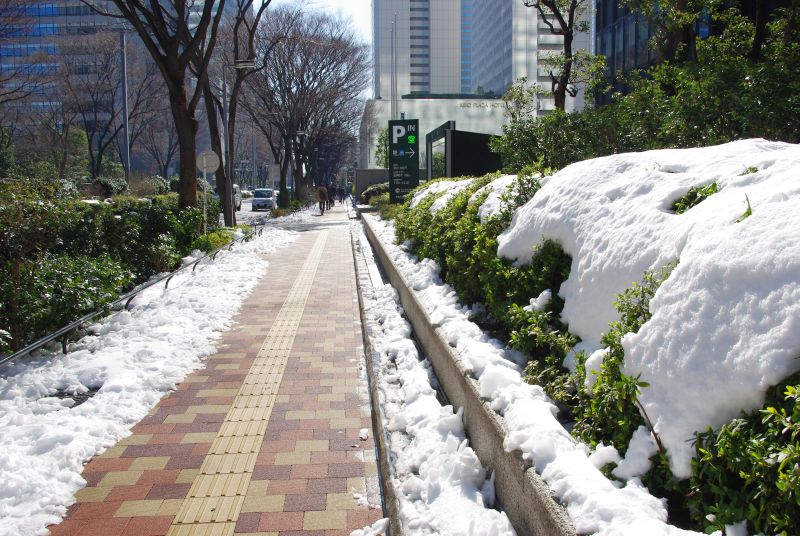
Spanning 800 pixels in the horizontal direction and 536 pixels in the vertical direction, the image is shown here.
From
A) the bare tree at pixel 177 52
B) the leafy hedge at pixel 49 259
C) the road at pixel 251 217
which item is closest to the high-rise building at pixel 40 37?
the bare tree at pixel 177 52

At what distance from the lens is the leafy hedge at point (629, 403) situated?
74.8 inches

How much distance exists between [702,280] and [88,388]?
467 cm

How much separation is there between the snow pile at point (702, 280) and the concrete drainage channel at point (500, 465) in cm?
47

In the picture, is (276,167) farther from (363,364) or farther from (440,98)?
(363,364)

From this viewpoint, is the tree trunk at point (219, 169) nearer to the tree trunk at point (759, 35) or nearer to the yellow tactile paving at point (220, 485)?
the tree trunk at point (759, 35)

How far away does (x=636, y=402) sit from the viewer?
2.57 metres

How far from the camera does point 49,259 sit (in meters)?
6.80

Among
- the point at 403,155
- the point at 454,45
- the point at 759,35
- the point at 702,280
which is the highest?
the point at 454,45

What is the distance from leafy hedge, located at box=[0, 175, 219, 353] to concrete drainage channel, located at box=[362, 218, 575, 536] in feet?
12.4

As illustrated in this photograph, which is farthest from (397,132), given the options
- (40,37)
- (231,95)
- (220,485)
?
(40,37)

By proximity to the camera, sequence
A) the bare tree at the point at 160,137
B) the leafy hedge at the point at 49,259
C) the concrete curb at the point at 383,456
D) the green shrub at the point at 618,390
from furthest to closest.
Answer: the bare tree at the point at 160,137, the leafy hedge at the point at 49,259, the concrete curb at the point at 383,456, the green shrub at the point at 618,390

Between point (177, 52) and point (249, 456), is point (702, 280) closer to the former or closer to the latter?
point (249, 456)

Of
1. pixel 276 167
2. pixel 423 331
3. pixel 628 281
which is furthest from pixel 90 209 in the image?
pixel 276 167

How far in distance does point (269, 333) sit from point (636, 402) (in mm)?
5414
